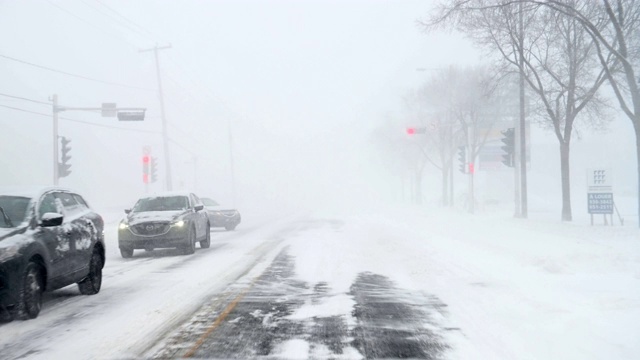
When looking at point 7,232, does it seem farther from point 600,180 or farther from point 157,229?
point 600,180

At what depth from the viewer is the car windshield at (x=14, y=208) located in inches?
346

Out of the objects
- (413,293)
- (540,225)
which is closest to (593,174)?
(540,225)

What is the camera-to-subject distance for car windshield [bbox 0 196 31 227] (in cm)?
879

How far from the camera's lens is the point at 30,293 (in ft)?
27.3

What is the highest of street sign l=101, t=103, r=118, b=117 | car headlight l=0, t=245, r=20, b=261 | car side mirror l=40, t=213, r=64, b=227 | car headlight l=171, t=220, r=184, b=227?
street sign l=101, t=103, r=118, b=117

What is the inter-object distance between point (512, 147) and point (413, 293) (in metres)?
22.6

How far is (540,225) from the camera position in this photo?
25688mm

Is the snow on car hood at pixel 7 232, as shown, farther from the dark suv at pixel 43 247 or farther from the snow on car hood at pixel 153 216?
the snow on car hood at pixel 153 216

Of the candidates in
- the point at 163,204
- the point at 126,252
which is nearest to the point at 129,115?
the point at 163,204

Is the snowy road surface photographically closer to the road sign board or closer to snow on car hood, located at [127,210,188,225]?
snow on car hood, located at [127,210,188,225]

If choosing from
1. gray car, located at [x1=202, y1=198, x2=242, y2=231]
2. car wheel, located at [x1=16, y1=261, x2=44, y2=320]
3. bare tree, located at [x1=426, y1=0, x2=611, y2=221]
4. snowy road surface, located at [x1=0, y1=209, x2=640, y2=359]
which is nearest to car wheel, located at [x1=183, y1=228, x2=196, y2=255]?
snowy road surface, located at [x1=0, y1=209, x2=640, y2=359]

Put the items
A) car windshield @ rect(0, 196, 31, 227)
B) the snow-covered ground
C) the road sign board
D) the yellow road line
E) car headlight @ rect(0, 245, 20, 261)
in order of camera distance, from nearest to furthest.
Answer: the yellow road line < the snow-covered ground < car headlight @ rect(0, 245, 20, 261) < car windshield @ rect(0, 196, 31, 227) < the road sign board

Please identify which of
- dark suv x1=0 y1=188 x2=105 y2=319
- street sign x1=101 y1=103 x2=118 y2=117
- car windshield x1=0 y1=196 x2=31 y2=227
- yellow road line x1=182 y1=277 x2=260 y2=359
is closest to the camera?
yellow road line x1=182 y1=277 x2=260 y2=359

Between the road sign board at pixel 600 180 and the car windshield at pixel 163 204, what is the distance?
50.9 feet
